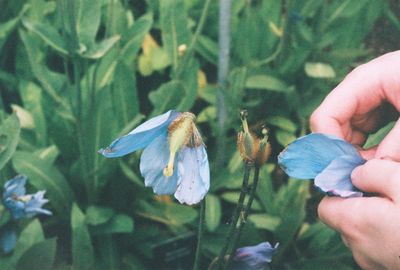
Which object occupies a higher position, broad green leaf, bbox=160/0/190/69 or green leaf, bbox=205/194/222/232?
broad green leaf, bbox=160/0/190/69

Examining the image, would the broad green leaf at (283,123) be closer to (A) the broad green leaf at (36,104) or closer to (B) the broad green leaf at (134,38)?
(B) the broad green leaf at (134,38)

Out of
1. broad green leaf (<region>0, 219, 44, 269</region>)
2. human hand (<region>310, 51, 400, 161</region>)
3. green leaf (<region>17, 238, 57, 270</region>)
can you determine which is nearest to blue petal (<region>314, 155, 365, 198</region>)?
human hand (<region>310, 51, 400, 161</region>)

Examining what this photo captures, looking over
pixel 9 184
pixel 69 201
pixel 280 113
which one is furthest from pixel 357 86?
pixel 280 113

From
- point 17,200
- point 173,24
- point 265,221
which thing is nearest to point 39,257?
point 17,200

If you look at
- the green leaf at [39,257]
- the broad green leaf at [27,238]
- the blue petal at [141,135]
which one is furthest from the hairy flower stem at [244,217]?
the broad green leaf at [27,238]

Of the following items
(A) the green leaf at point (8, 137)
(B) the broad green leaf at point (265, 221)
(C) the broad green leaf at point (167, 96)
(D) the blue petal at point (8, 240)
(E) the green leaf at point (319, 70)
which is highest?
(A) the green leaf at point (8, 137)

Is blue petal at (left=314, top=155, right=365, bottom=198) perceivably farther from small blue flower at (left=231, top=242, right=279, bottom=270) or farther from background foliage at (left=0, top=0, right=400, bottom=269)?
background foliage at (left=0, top=0, right=400, bottom=269)

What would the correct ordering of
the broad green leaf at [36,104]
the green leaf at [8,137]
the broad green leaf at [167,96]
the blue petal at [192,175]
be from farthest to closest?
the broad green leaf at [36,104]
the broad green leaf at [167,96]
the green leaf at [8,137]
the blue petal at [192,175]

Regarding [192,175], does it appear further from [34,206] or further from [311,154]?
[34,206]
